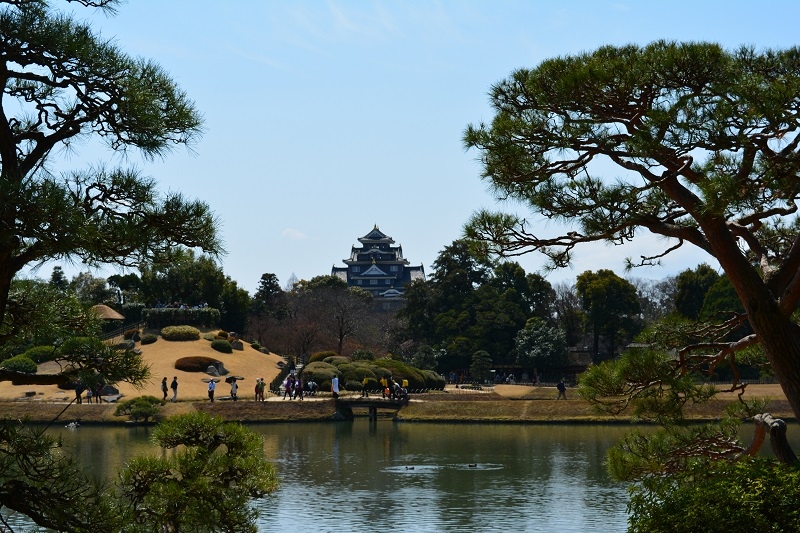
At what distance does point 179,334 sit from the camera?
5072cm

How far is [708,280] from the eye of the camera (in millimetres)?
51688

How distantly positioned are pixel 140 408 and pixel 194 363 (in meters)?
10.1

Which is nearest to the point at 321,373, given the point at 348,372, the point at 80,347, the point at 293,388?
the point at 348,372

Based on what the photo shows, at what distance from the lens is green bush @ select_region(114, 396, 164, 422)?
35375 mm

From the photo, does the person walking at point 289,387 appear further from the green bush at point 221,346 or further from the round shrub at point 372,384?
the green bush at point 221,346

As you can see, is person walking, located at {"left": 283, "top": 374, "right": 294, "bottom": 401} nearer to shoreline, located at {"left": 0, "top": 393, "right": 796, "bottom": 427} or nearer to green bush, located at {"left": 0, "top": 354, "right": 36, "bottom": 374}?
shoreline, located at {"left": 0, "top": 393, "right": 796, "bottom": 427}

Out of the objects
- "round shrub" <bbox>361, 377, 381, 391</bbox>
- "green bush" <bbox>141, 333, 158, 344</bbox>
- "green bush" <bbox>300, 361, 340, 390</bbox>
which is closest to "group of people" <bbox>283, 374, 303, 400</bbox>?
"green bush" <bbox>300, 361, 340, 390</bbox>

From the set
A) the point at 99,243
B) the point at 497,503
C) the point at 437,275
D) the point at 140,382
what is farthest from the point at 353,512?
the point at 437,275

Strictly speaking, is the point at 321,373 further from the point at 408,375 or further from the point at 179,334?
the point at 179,334

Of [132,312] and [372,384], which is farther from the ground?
[132,312]

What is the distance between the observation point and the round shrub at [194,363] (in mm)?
45188

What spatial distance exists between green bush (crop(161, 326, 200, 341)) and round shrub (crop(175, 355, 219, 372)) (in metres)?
4.80

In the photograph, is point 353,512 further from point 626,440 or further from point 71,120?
point 71,120

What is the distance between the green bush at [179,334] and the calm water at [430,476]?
15323 millimetres
